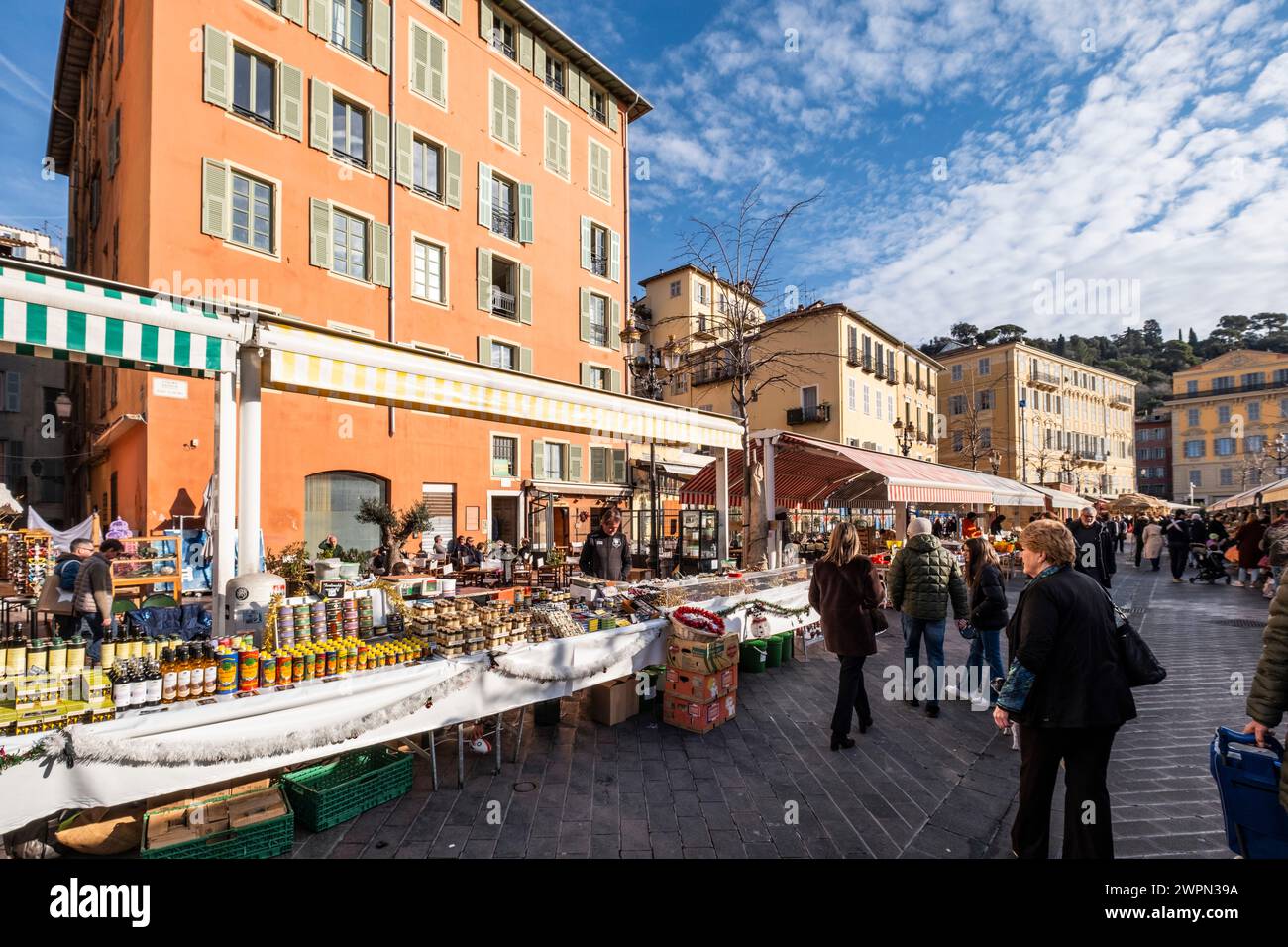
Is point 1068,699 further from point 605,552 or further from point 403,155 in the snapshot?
point 403,155

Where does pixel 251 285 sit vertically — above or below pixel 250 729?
above

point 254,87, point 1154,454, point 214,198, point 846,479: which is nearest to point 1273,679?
point 846,479

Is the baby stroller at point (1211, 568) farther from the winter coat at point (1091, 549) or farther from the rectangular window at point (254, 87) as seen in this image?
the rectangular window at point (254, 87)

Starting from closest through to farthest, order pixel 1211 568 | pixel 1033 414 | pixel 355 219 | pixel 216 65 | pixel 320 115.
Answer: pixel 216 65, pixel 320 115, pixel 1211 568, pixel 355 219, pixel 1033 414

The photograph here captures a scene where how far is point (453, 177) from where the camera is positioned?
1869 centimetres

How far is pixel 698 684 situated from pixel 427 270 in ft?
54.3

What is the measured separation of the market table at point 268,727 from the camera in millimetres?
2758

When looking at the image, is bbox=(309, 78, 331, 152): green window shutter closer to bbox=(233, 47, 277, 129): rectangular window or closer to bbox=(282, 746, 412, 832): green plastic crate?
bbox=(233, 47, 277, 129): rectangular window

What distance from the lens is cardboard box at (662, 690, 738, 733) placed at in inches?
210

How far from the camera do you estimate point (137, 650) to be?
3557 mm
